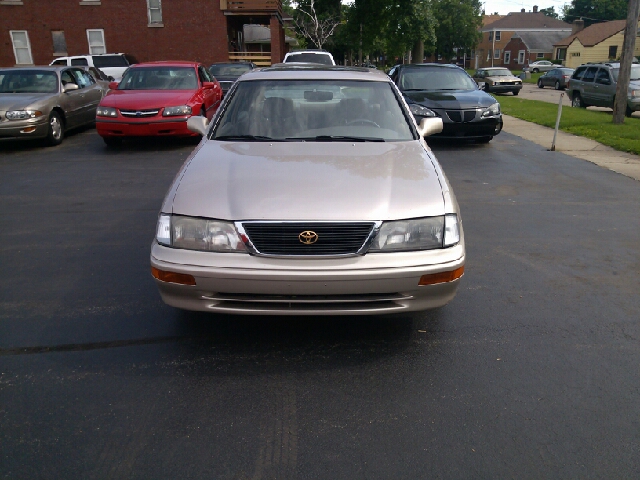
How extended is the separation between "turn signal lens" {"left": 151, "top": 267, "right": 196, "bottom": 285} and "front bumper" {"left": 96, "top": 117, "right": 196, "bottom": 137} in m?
7.44

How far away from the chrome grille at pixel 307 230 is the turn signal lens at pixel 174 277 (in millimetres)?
413

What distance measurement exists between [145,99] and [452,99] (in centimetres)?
592

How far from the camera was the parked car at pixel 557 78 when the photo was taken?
35.5 metres

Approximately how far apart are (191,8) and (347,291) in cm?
3149

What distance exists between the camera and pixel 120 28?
101 ft

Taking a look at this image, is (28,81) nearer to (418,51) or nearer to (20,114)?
(20,114)

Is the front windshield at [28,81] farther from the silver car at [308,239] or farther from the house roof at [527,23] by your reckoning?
the house roof at [527,23]

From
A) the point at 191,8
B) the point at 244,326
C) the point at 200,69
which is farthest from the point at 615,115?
the point at 191,8

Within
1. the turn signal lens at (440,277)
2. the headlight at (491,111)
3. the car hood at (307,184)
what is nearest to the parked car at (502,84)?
the headlight at (491,111)

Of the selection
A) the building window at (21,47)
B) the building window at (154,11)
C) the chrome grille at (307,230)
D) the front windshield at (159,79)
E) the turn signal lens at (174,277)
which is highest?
the building window at (154,11)

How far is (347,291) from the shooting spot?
306 centimetres

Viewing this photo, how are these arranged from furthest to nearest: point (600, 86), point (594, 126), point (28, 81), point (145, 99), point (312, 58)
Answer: point (312, 58) < point (600, 86) < point (594, 126) < point (28, 81) < point (145, 99)

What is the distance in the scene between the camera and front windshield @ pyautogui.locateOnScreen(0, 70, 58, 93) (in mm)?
11234

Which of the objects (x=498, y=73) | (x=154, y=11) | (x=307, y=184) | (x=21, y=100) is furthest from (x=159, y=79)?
(x=498, y=73)
